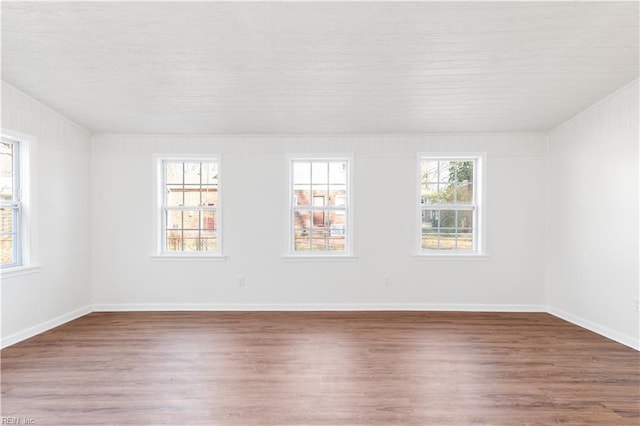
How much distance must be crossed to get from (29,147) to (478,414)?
4.70 metres

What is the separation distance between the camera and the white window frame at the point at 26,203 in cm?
353

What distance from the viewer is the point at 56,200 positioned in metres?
3.90

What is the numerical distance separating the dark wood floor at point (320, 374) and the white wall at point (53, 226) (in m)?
0.26

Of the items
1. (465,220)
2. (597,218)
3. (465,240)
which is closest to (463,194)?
(465,220)

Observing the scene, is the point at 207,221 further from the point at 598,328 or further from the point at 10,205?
the point at 598,328

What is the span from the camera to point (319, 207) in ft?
15.1

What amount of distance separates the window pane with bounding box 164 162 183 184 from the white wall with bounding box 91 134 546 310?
0.22 m

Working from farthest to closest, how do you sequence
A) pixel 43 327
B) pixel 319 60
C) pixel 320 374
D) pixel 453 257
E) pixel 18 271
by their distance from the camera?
pixel 453 257 → pixel 43 327 → pixel 18 271 → pixel 319 60 → pixel 320 374

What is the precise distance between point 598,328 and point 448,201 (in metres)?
2.10

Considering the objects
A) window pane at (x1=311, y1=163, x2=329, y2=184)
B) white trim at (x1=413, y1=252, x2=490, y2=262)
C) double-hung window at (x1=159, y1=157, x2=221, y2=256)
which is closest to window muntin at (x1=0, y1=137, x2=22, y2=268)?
double-hung window at (x1=159, y1=157, x2=221, y2=256)

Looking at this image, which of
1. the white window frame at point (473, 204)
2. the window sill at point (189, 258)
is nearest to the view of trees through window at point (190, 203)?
the window sill at point (189, 258)

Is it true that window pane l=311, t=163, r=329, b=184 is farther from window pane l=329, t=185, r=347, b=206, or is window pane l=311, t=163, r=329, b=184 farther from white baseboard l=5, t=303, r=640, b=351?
white baseboard l=5, t=303, r=640, b=351

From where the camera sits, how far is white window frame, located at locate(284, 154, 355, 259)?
4477mm

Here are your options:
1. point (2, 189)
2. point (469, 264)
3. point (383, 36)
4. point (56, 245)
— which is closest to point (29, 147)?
point (2, 189)
